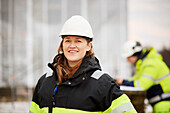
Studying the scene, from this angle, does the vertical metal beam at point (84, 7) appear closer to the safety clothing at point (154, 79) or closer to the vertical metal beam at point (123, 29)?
the vertical metal beam at point (123, 29)

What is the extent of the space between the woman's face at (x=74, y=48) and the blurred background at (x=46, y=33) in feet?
20.1

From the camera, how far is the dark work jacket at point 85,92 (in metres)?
1.53

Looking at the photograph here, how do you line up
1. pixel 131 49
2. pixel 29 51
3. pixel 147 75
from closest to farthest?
pixel 147 75 → pixel 131 49 → pixel 29 51

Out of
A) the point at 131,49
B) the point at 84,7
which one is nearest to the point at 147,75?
the point at 131,49

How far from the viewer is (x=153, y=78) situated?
3.08 meters

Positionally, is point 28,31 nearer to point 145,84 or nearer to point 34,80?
point 34,80

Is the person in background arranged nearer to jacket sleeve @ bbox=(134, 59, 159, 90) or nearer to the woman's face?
jacket sleeve @ bbox=(134, 59, 159, 90)

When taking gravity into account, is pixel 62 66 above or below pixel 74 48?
below

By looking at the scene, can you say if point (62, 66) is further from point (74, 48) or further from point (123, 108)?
point (123, 108)

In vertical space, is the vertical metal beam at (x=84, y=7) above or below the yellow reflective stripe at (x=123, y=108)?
above

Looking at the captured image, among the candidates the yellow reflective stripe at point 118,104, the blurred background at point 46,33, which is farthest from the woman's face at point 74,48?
the blurred background at point 46,33

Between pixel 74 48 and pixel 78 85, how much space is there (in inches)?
10.8

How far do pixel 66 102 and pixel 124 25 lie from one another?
668 cm

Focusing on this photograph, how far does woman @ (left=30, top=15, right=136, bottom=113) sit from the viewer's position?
1.53 metres
